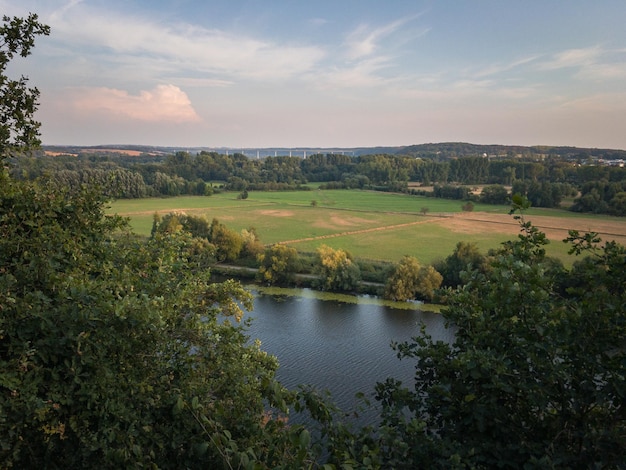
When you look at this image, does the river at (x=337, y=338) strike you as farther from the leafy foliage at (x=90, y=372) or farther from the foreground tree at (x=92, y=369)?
the leafy foliage at (x=90, y=372)

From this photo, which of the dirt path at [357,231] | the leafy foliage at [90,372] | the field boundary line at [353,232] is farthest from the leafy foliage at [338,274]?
the leafy foliage at [90,372]

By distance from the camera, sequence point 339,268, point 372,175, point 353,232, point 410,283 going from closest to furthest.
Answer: point 410,283
point 339,268
point 353,232
point 372,175

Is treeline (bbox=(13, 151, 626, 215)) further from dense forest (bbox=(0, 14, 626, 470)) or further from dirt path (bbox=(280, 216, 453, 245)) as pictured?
dense forest (bbox=(0, 14, 626, 470))

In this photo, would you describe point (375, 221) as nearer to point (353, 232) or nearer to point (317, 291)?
point (353, 232)

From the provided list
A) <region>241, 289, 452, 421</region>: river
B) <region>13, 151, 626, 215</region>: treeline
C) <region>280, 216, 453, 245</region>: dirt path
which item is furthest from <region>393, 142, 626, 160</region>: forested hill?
<region>241, 289, 452, 421</region>: river

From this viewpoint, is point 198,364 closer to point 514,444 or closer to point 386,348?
point 514,444

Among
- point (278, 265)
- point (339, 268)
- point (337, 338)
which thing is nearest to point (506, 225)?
point (339, 268)

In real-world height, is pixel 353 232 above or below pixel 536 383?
below
